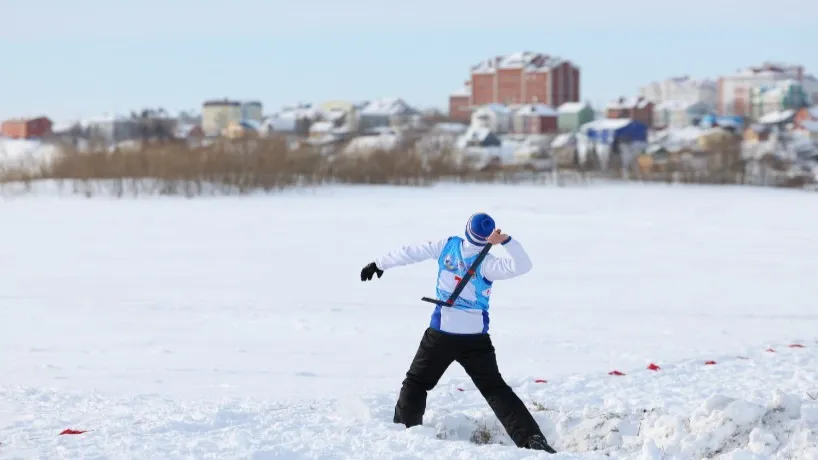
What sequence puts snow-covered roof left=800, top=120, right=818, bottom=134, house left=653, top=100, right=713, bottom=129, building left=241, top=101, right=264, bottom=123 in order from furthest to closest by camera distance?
building left=241, top=101, right=264, bottom=123
house left=653, top=100, right=713, bottom=129
snow-covered roof left=800, top=120, right=818, bottom=134

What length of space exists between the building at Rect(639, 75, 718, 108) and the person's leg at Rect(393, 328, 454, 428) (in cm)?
16990

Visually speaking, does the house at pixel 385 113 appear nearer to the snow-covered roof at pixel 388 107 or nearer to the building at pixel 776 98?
the snow-covered roof at pixel 388 107

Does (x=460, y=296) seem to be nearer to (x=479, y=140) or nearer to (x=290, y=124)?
(x=479, y=140)

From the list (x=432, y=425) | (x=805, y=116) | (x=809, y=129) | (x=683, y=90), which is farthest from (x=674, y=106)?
(x=432, y=425)

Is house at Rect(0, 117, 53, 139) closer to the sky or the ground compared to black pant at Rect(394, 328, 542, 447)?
closer to the ground

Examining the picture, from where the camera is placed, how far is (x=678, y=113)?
5679 inches

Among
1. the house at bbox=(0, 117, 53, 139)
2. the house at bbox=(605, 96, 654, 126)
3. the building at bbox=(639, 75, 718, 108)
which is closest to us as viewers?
the house at bbox=(0, 117, 53, 139)

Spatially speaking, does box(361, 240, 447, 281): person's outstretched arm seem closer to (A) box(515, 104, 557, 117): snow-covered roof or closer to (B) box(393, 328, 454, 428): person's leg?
(B) box(393, 328, 454, 428): person's leg

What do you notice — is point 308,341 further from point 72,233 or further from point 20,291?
point 72,233

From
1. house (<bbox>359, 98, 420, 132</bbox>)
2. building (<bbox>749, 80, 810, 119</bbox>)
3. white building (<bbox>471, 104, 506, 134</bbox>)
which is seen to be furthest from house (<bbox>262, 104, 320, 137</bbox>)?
building (<bbox>749, 80, 810, 119</bbox>)

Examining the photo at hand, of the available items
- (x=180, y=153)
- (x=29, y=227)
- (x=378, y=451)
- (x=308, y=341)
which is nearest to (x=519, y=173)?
(x=180, y=153)

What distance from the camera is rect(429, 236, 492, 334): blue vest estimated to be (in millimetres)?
6121

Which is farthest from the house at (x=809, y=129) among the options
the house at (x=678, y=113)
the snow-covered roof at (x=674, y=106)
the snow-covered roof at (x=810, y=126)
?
the snow-covered roof at (x=674, y=106)

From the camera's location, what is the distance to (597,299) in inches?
611
